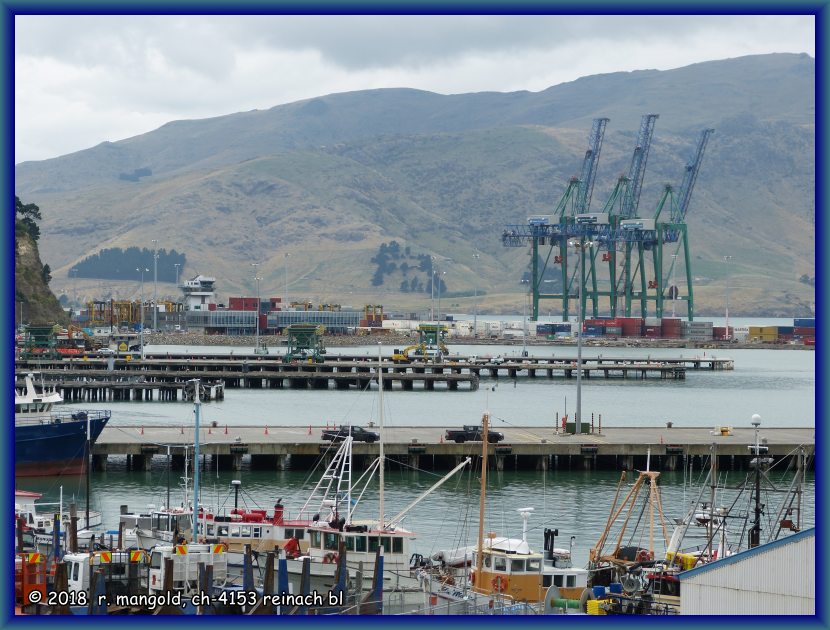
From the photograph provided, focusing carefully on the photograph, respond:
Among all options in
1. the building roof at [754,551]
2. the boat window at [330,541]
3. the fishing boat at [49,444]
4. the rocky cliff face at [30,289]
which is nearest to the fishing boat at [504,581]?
the boat window at [330,541]

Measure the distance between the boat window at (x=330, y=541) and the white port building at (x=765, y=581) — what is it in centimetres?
1082

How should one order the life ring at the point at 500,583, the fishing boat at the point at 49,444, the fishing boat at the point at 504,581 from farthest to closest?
the fishing boat at the point at 49,444, the life ring at the point at 500,583, the fishing boat at the point at 504,581

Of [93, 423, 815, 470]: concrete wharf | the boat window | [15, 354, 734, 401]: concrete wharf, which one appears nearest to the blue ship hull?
[93, 423, 815, 470]: concrete wharf

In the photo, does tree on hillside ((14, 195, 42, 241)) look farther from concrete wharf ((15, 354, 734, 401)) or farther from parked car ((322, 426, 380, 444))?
parked car ((322, 426, 380, 444))

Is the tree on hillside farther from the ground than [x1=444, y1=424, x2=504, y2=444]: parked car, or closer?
farther from the ground

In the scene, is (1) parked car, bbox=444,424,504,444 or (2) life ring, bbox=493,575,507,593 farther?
(1) parked car, bbox=444,424,504,444

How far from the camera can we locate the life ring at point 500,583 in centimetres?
2480

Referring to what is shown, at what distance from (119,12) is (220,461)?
4115 centimetres

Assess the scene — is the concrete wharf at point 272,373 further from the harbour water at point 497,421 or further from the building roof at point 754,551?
the building roof at point 754,551

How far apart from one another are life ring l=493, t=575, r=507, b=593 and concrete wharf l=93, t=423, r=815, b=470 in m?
23.4

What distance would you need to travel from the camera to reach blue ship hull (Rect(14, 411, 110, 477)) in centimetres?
4494

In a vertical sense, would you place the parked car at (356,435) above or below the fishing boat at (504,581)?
above

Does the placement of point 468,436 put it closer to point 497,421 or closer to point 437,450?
point 437,450

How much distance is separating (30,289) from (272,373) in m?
50.1
